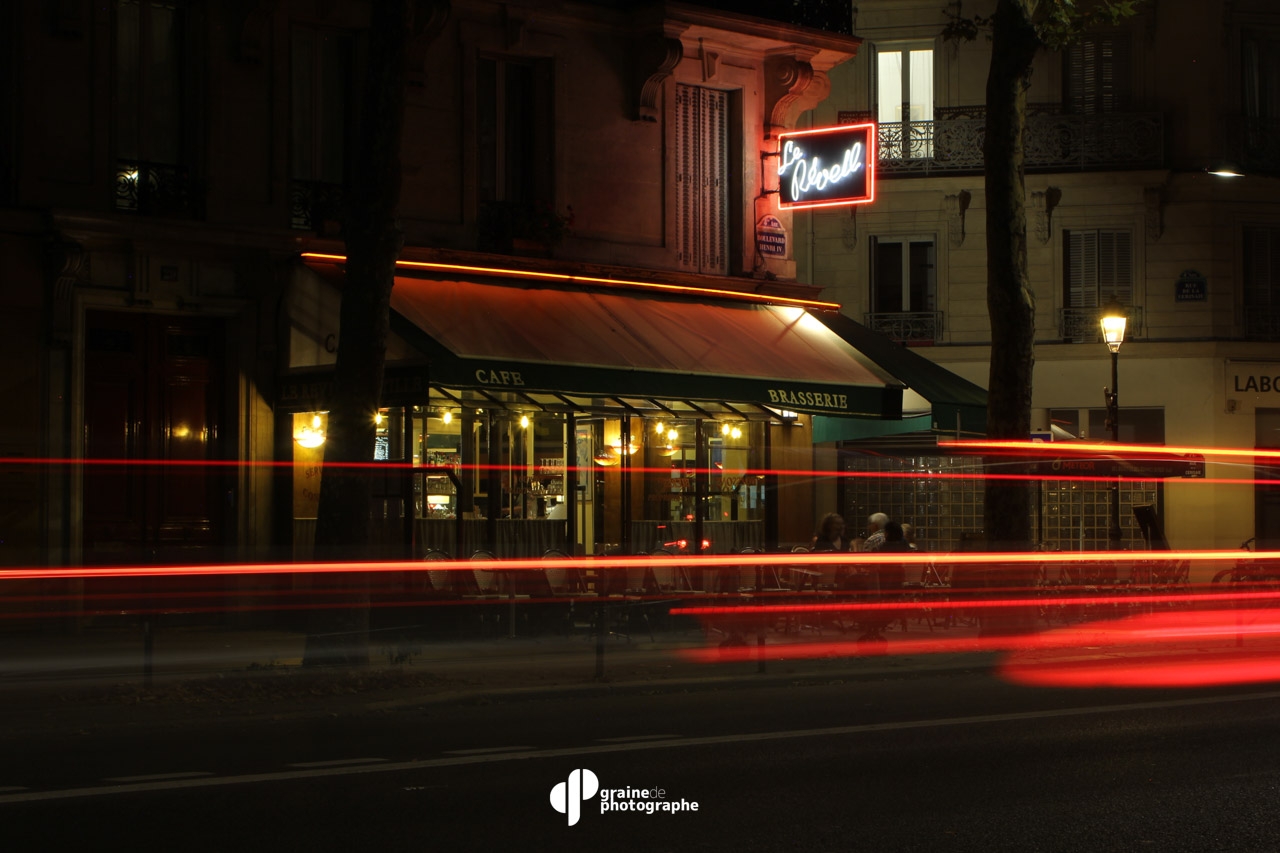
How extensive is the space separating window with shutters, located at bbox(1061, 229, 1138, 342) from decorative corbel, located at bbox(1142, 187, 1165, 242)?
1.37 feet

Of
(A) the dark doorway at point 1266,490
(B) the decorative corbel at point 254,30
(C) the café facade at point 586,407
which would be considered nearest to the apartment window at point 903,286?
(A) the dark doorway at point 1266,490

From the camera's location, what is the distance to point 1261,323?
31.7 meters

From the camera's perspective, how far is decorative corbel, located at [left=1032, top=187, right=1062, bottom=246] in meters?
31.5

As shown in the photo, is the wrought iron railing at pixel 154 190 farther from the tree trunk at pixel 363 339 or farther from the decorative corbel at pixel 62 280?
the tree trunk at pixel 363 339

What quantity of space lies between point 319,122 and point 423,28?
66.2 inches

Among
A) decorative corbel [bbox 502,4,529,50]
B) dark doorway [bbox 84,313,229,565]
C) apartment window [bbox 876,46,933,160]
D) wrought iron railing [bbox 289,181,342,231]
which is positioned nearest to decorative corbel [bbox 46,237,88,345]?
dark doorway [bbox 84,313,229,565]

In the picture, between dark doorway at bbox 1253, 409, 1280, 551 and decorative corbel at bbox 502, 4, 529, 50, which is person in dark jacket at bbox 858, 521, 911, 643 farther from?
dark doorway at bbox 1253, 409, 1280, 551

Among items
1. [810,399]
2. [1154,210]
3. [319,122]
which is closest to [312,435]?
Result: [319,122]

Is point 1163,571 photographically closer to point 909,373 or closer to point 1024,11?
point 909,373

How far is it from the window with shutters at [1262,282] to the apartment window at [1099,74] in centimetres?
374

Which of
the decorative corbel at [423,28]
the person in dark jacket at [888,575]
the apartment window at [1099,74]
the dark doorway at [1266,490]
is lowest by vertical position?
the person in dark jacket at [888,575]

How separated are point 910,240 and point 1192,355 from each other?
5885mm

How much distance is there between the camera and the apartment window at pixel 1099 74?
31.9 metres

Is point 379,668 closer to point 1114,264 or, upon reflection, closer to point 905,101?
point 905,101
